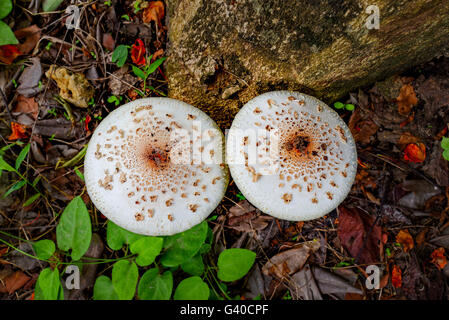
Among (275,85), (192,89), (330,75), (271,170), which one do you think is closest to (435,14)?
(330,75)

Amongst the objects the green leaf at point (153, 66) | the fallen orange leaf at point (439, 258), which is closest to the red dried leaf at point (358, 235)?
the fallen orange leaf at point (439, 258)

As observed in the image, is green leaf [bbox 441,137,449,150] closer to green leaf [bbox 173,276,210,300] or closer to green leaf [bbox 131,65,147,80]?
green leaf [bbox 173,276,210,300]

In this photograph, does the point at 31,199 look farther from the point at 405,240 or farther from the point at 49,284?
the point at 405,240

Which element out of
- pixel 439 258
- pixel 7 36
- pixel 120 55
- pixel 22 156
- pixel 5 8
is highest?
pixel 5 8

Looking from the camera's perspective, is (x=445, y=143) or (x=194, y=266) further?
(x=445, y=143)

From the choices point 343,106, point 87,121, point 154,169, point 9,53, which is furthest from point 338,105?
point 9,53

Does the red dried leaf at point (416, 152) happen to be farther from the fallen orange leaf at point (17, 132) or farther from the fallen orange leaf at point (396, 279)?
the fallen orange leaf at point (17, 132)
